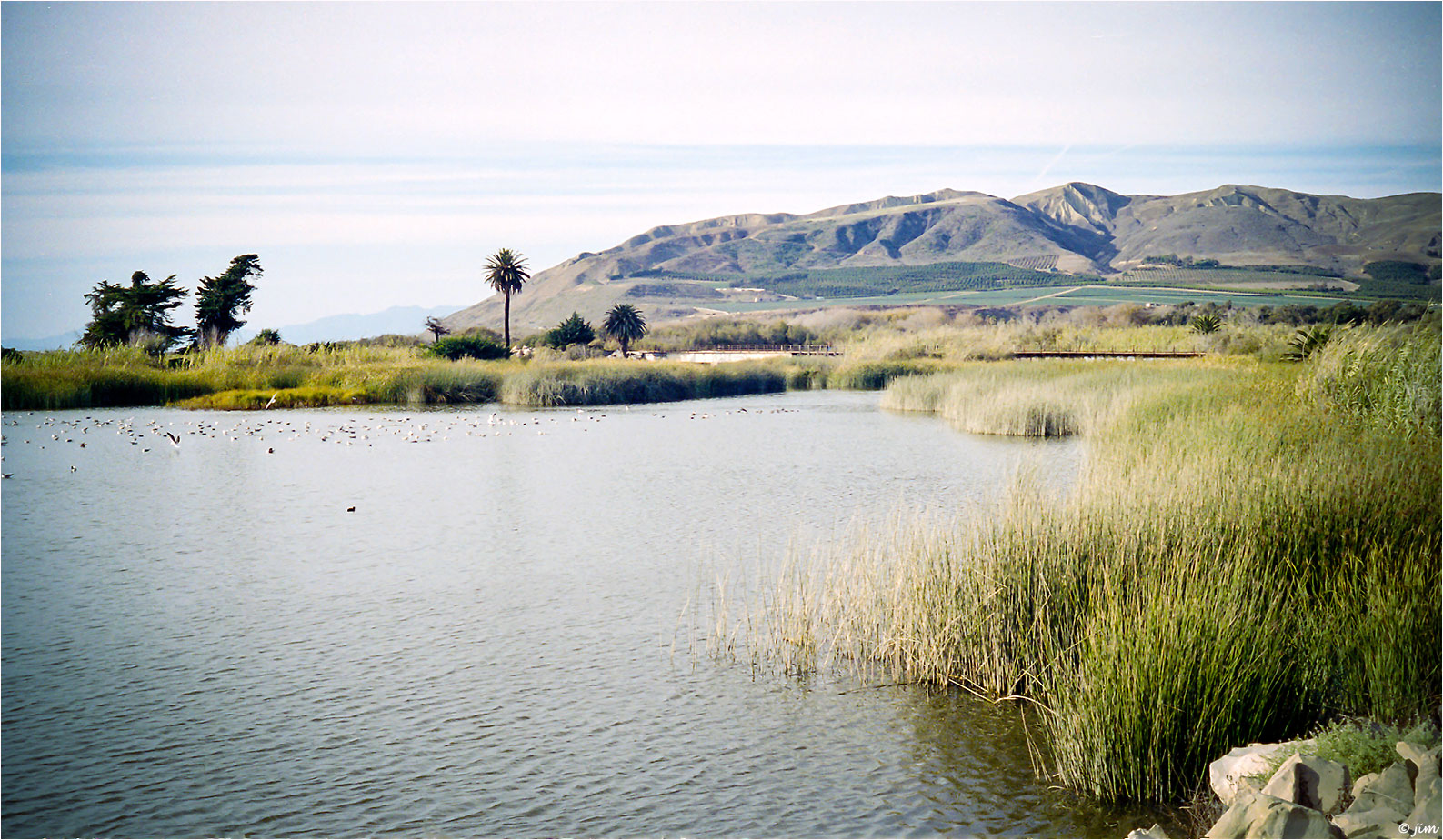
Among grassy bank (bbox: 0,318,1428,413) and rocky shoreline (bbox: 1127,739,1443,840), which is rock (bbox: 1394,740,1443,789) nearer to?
rocky shoreline (bbox: 1127,739,1443,840)

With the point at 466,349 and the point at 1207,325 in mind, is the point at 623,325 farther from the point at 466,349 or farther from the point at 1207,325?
the point at 1207,325

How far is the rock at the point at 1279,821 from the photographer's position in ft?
12.6

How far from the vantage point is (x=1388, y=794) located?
3.97m

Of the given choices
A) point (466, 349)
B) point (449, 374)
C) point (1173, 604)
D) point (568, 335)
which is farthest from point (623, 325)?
point (1173, 604)

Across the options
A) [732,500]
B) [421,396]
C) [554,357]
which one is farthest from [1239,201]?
[732,500]

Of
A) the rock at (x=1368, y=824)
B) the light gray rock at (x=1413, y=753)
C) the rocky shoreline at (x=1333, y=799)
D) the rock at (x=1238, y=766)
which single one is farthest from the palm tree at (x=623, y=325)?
the rock at (x=1368, y=824)

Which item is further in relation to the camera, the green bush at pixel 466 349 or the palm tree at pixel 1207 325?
the green bush at pixel 466 349

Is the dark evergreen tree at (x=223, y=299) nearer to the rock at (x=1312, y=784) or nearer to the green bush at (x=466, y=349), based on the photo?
the green bush at (x=466, y=349)

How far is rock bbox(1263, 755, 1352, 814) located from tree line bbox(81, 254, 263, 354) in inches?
1757

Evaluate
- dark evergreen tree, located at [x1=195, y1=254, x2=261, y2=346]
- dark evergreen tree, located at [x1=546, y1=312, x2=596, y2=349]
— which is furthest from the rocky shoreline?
dark evergreen tree, located at [x1=546, y1=312, x2=596, y2=349]

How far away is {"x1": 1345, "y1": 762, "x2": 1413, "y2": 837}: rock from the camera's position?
3.90 m

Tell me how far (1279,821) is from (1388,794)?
49cm

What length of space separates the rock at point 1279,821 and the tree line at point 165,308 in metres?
44.6

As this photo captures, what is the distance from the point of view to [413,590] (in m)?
9.93
